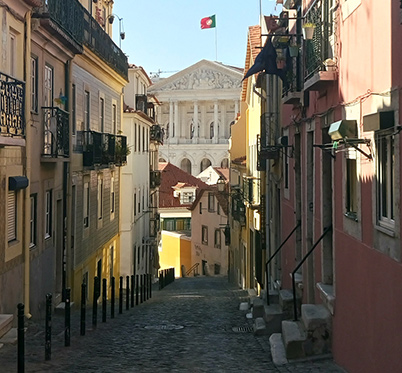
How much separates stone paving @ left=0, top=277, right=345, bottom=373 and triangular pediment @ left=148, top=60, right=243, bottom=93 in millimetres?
72012

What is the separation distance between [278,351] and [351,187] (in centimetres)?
259

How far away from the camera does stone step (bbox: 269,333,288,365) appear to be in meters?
9.71

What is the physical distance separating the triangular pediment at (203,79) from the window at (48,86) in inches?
2840

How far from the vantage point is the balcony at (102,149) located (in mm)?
19078

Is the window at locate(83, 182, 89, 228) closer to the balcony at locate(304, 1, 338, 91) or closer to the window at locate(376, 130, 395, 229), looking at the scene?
the balcony at locate(304, 1, 338, 91)

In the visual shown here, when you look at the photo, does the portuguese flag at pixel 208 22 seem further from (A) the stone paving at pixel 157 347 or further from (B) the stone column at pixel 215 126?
(A) the stone paving at pixel 157 347

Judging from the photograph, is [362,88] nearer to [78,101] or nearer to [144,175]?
[78,101]

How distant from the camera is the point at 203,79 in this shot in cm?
8862

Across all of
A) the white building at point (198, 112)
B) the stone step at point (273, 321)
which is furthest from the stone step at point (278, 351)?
the white building at point (198, 112)

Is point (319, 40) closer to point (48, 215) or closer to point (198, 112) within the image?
point (48, 215)

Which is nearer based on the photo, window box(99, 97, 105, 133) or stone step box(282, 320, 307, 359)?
stone step box(282, 320, 307, 359)

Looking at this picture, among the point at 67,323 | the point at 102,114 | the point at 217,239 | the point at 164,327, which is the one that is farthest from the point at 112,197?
the point at 217,239

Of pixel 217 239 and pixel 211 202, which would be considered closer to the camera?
pixel 217 239

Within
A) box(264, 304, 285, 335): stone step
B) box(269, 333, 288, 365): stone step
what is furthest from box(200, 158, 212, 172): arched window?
box(269, 333, 288, 365): stone step
